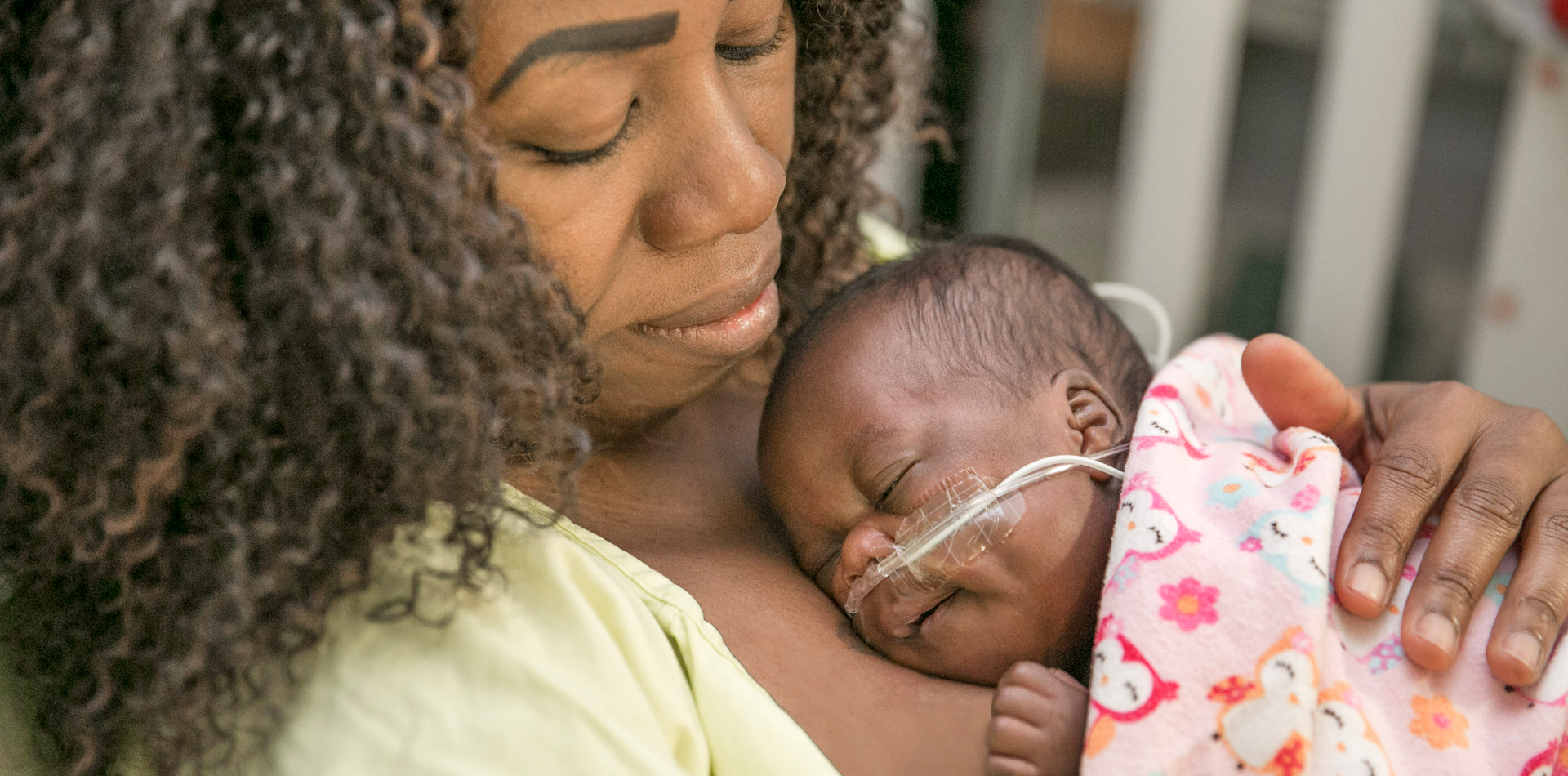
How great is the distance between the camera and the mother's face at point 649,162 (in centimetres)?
89

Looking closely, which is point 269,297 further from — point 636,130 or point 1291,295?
point 1291,295

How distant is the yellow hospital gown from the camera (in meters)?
0.86

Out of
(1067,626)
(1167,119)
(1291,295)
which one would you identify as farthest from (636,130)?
(1291,295)

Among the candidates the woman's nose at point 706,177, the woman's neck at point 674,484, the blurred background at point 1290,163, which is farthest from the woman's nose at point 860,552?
the blurred background at point 1290,163

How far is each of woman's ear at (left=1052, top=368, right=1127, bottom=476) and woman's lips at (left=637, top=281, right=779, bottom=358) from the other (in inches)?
11.1

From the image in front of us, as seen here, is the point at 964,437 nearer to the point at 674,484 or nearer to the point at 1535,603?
the point at 674,484

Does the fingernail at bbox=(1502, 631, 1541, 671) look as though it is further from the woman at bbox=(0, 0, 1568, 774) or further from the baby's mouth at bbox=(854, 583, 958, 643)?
the baby's mouth at bbox=(854, 583, 958, 643)

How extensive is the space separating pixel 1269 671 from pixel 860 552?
1.18 feet

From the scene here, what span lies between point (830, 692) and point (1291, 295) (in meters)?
1.88

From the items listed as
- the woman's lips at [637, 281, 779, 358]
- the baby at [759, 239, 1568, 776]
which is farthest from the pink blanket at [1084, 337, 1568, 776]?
the woman's lips at [637, 281, 779, 358]

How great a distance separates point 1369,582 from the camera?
3.30 feet

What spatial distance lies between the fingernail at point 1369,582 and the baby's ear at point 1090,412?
0.25m

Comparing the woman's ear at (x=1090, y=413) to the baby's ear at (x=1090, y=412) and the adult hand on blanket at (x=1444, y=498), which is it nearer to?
the baby's ear at (x=1090, y=412)

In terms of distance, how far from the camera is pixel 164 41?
2.52 ft
